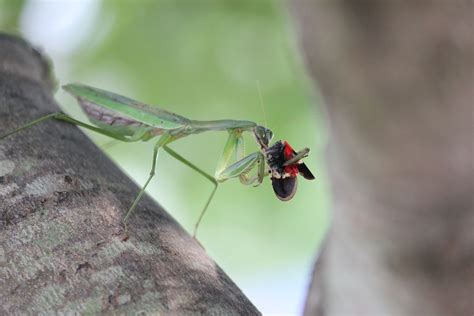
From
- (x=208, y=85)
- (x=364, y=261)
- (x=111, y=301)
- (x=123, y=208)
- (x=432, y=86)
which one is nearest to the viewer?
(x=111, y=301)

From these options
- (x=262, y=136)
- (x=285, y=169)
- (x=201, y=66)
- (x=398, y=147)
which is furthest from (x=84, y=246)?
(x=201, y=66)

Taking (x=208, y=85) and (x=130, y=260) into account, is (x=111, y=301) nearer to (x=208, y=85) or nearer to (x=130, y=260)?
(x=130, y=260)

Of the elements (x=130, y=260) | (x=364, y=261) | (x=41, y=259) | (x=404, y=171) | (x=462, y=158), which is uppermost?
(x=462, y=158)

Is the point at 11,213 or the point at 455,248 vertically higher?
the point at 455,248

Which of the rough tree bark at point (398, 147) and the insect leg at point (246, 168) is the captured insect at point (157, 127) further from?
the rough tree bark at point (398, 147)

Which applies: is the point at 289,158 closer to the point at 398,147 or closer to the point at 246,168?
the point at 246,168

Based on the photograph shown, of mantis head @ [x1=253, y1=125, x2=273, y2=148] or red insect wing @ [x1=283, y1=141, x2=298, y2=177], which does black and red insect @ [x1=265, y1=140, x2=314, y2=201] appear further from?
mantis head @ [x1=253, y1=125, x2=273, y2=148]

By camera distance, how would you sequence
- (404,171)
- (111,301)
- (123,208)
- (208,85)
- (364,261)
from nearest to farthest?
(111,301) < (123,208) < (404,171) < (364,261) < (208,85)

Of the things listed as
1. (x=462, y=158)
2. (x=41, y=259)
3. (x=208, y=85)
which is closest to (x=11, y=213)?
(x=41, y=259)
